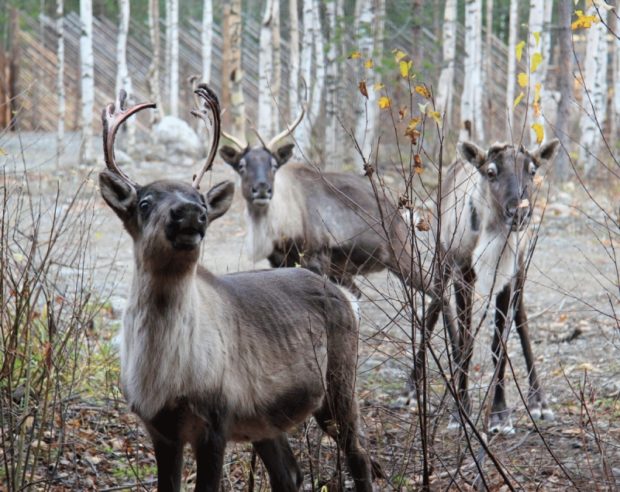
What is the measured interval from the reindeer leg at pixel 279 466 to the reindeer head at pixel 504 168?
2557 millimetres

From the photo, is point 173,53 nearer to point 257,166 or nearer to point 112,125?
point 257,166

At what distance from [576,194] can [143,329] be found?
41.4 feet

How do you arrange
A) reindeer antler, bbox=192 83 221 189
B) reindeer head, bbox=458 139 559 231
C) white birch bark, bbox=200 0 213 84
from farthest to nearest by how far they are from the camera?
white birch bark, bbox=200 0 213 84, reindeer head, bbox=458 139 559 231, reindeer antler, bbox=192 83 221 189

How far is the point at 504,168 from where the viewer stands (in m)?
6.67

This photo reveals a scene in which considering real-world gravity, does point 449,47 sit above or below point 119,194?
below

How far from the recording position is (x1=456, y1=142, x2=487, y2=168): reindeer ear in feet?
22.2

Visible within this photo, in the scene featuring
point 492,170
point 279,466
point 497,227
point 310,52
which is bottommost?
point 279,466

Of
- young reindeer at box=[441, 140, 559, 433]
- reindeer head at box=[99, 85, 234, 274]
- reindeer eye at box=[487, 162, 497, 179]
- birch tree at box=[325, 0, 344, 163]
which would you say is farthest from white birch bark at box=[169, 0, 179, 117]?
reindeer head at box=[99, 85, 234, 274]

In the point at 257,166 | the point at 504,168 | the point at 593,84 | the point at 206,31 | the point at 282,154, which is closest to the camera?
the point at 504,168

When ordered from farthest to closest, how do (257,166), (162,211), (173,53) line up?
(173,53), (257,166), (162,211)

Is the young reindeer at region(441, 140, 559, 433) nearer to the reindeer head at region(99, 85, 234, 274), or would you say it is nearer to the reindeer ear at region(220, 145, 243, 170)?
the reindeer ear at region(220, 145, 243, 170)

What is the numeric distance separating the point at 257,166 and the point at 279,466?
436 cm

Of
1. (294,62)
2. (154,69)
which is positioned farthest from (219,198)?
(154,69)

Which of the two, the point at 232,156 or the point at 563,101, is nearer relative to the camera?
the point at 232,156
